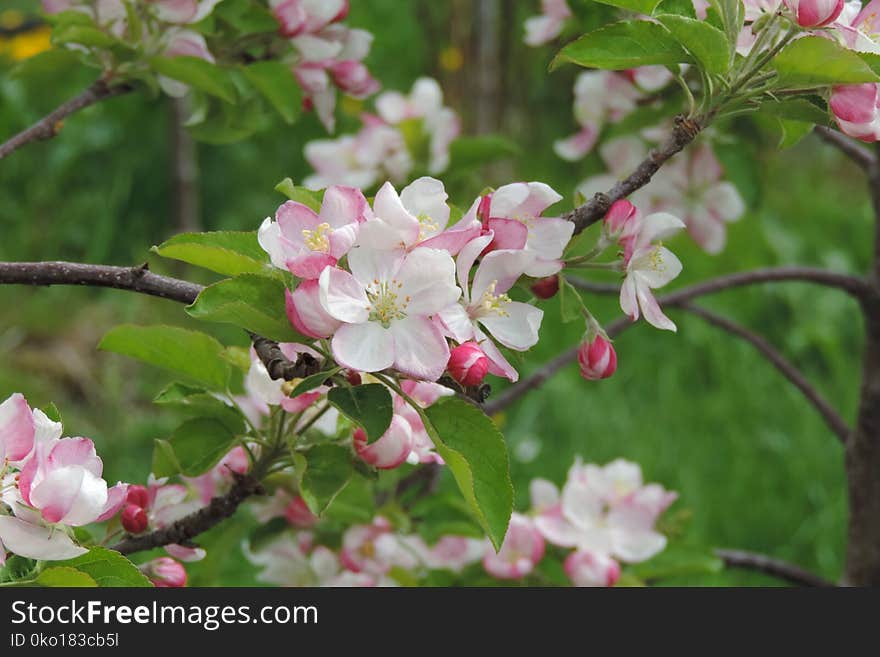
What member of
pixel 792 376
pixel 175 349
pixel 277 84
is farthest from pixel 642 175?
pixel 792 376

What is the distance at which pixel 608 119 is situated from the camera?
5.70 ft

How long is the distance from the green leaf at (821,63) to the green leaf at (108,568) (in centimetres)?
62

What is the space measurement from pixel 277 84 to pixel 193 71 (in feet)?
0.46

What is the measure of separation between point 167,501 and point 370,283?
452 millimetres

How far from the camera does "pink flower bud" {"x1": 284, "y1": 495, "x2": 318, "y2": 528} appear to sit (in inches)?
57.7

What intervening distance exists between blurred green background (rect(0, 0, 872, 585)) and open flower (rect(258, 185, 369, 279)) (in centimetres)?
96

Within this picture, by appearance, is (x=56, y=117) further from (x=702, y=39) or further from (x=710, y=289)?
(x=710, y=289)

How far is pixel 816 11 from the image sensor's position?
0.91 m

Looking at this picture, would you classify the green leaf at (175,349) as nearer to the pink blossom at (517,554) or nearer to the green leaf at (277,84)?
the green leaf at (277,84)

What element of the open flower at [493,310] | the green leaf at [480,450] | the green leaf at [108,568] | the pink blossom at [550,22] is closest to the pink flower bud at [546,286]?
the open flower at [493,310]

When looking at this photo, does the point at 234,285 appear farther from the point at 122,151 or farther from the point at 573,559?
the point at 122,151

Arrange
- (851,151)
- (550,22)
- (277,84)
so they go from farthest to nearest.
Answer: (851,151)
(550,22)
(277,84)

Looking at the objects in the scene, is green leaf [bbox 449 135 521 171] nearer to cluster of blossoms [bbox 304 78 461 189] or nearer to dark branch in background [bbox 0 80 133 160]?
cluster of blossoms [bbox 304 78 461 189]
